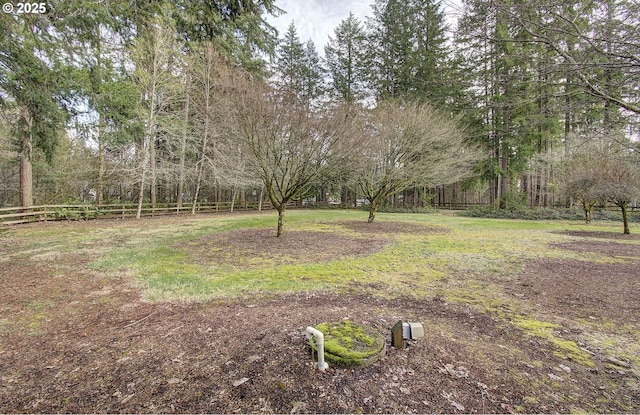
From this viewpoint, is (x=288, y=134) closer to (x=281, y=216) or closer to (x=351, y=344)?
(x=281, y=216)

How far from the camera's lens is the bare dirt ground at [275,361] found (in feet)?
6.07

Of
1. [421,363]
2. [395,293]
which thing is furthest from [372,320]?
[395,293]

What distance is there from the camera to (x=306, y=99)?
7.39m

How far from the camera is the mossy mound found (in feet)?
7.19

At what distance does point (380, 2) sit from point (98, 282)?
1090 inches

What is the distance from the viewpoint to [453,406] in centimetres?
180

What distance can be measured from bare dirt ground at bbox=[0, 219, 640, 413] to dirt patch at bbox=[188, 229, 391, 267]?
7.15ft

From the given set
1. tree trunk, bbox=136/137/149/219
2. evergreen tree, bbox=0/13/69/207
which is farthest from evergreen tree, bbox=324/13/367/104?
evergreen tree, bbox=0/13/69/207

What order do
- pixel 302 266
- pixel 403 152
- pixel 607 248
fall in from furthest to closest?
pixel 403 152 → pixel 607 248 → pixel 302 266

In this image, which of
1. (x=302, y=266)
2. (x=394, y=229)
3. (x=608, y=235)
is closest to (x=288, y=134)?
(x=302, y=266)

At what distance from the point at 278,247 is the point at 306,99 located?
409cm

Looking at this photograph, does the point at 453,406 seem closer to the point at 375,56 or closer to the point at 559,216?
the point at 559,216

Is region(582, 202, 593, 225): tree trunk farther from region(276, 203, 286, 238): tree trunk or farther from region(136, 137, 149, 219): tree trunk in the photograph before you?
region(136, 137, 149, 219): tree trunk

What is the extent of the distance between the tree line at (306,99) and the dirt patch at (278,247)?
54.3 inches
